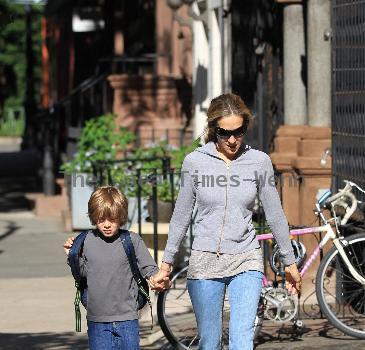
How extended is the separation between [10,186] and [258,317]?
19.0 meters

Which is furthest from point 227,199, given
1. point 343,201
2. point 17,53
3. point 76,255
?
point 17,53

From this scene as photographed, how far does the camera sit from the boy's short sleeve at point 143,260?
7.04 metres

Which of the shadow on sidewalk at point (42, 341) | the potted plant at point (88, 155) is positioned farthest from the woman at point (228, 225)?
the potted plant at point (88, 155)

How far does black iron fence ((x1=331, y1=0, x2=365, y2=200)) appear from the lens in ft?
35.6

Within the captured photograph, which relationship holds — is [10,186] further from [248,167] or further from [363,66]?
[248,167]

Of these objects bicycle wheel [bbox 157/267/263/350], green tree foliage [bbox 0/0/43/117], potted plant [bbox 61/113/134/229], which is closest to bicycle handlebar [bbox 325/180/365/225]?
bicycle wheel [bbox 157/267/263/350]

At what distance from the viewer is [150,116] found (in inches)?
843

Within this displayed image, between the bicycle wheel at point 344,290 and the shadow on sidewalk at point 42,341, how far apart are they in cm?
177

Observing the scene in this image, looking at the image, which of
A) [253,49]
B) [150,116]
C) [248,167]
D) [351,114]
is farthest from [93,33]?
[248,167]

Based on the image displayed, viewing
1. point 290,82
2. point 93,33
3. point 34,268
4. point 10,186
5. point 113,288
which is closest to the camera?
point 113,288

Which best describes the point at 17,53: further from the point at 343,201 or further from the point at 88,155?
the point at 343,201

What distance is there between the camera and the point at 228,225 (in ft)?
23.5

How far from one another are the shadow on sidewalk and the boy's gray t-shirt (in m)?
2.99

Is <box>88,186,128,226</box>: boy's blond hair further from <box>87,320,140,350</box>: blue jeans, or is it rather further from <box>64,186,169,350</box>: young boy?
<box>87,320,140,350</box>: blue jeans
